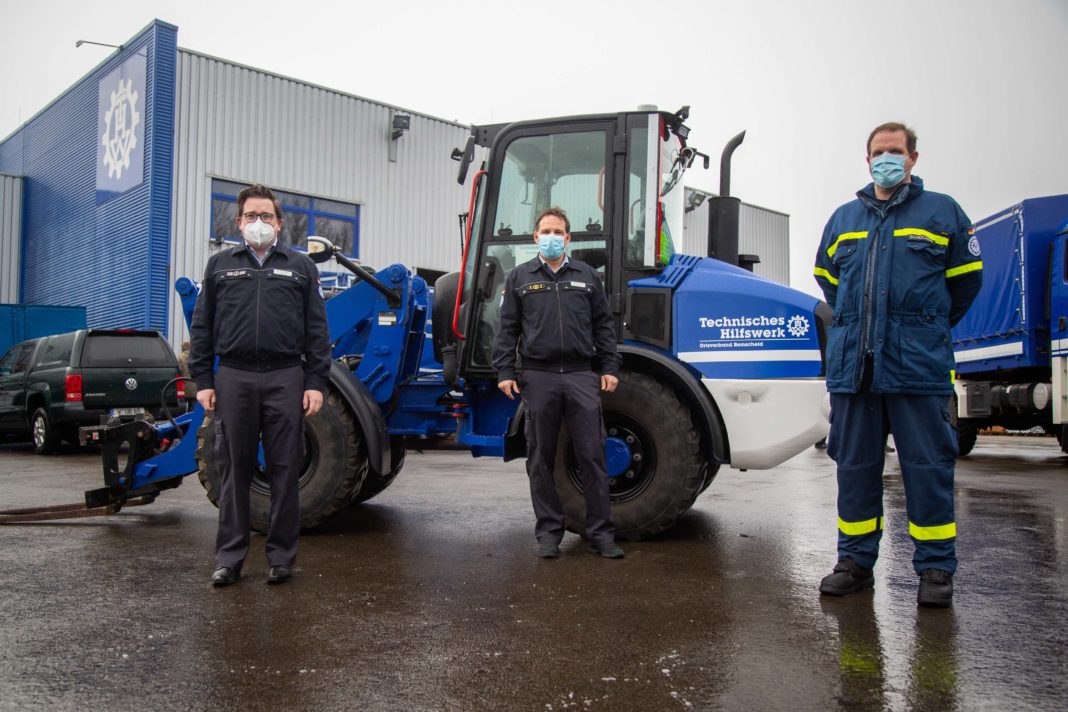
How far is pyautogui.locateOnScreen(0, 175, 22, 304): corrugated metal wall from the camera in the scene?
22.0m

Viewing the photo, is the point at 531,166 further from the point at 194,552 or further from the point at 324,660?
the point at 324,660

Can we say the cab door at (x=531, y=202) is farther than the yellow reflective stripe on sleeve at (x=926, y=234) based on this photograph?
Yes

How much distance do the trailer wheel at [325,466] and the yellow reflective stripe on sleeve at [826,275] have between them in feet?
9.21

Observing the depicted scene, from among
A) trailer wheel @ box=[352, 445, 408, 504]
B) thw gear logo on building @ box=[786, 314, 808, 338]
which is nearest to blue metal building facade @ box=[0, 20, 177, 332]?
trailer wheel @ box=[352, 445, 408, 504]

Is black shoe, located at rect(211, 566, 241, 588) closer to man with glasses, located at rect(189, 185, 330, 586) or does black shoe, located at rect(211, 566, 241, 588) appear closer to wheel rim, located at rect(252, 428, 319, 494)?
man with glasses, located at rect(189, 185, 330, 586)

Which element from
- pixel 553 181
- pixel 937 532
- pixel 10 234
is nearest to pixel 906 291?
pixel 937 532

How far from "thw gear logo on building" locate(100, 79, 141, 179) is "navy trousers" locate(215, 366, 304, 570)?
49.4 feet

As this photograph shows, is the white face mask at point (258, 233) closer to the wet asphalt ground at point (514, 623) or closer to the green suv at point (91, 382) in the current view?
the wet asphalt ground at point (514, 623)

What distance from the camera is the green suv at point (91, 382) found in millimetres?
12156

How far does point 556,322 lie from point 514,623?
6.00 feet

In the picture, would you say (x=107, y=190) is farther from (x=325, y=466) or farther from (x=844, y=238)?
(x=844, y=238)

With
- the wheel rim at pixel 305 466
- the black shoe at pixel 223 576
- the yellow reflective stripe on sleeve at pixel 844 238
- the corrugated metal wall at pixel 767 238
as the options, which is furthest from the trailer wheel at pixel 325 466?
the corrugated metal wall at pixel 767 238

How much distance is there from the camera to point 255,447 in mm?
4230

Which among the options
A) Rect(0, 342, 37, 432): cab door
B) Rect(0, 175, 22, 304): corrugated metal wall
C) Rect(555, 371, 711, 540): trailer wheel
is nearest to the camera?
Rect(555, 371, 711, 540): trailer wheel
